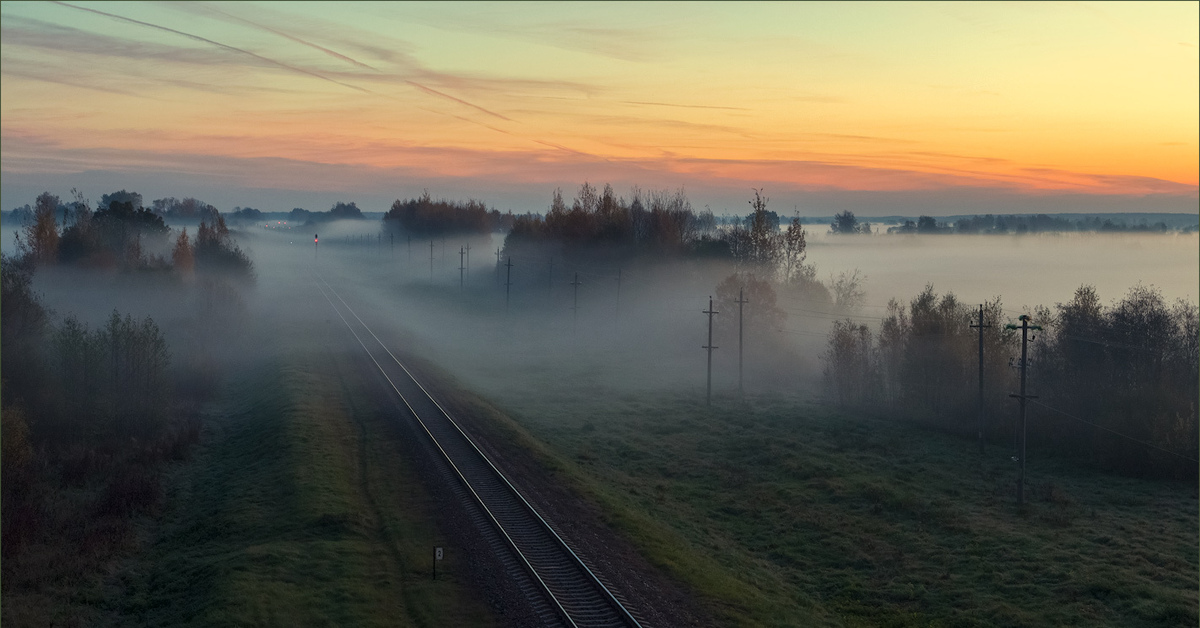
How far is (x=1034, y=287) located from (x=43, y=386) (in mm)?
168796

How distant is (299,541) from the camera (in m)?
26.2

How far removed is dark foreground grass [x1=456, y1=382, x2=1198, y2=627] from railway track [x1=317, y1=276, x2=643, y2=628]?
322 cm

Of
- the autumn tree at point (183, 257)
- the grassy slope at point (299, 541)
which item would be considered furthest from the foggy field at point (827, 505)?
the autumn tree at point (183, 257)

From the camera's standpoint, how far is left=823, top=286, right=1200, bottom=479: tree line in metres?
46.8

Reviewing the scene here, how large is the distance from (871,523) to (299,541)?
75.6 ft

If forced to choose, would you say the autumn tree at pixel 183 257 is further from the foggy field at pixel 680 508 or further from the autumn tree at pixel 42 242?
the foggy field at pixel 680 508

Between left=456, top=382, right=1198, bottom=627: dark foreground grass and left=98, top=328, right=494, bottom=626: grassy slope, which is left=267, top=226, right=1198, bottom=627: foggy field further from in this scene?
left=98, top=328, right=494, bottom=626: grassy slope

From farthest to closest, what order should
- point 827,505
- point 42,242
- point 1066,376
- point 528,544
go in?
point 42,242 → point 1066,376 → point 827,505 → point 528,544

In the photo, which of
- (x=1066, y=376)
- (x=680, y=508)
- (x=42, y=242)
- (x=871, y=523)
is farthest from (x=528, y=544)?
(x=42, y=242)

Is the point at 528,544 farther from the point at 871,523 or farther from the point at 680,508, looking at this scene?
the point at 871,523

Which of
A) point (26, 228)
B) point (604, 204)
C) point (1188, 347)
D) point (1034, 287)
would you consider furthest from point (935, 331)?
point (1034, 287)

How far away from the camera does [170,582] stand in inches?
954

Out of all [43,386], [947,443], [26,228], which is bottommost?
[947,443]

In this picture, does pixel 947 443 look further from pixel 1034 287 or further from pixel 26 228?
pixel 1034 287
